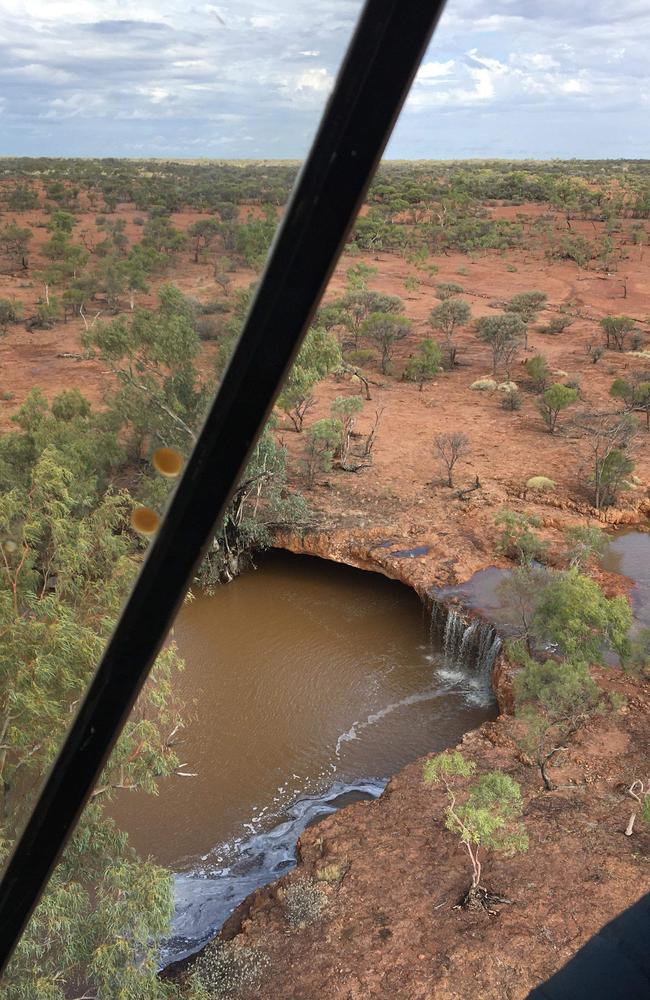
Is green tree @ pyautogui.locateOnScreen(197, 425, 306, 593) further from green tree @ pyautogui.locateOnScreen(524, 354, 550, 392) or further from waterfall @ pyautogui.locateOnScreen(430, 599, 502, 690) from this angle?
green tree @ pyautogui.locateOnScreen(524, 354, 550, 392)

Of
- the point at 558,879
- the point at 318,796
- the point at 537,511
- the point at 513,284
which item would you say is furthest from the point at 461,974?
the point at 513,284

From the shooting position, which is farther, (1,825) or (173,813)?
(173,813)

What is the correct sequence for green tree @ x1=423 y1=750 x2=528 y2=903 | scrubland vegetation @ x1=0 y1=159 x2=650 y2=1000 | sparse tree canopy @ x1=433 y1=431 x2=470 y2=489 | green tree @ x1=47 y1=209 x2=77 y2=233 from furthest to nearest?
sparse tree canopy @ x1=433 y1=431 x2=470 y2=489, green tree @ x1=423 y1=750 x2=528 y2=903, green tree @ x1=47 y1=209 x2=77 y2=233, scrubland vegetation @ x1=0 y1=159 x2=650 y2=1000

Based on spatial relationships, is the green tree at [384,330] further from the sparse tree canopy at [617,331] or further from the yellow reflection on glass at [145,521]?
the yellow reflection on glass at [145,521]

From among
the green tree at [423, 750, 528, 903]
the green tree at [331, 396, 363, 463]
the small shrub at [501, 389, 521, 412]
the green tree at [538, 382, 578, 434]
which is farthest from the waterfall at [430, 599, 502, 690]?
the small shrub at [501, 389, 521, 412]

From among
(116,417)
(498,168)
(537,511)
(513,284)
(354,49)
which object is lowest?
(537,511)

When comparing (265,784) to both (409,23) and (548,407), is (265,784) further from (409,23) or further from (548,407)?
(548,407)
